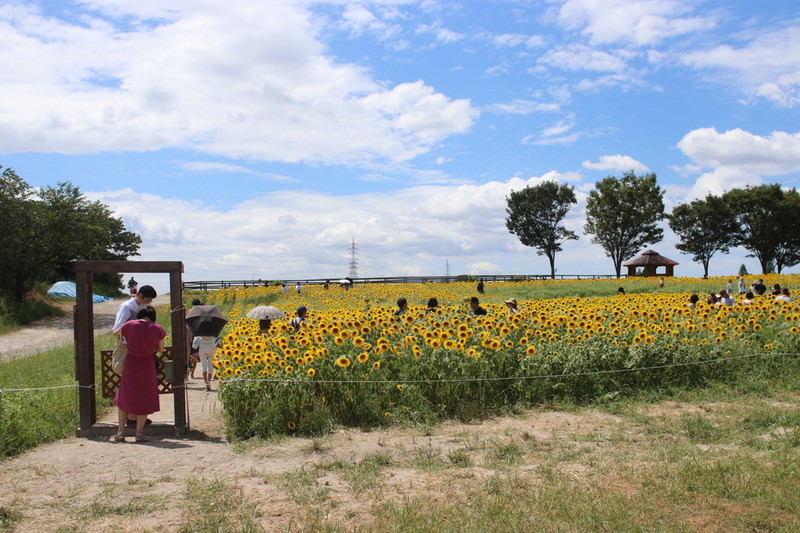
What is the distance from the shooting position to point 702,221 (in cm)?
5769

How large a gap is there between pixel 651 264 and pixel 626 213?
19.0ft

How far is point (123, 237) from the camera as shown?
6875 cm

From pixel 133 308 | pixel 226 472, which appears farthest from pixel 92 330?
pixel 226 472

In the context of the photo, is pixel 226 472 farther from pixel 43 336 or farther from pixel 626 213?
pixel 626 213

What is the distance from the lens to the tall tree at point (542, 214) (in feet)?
206

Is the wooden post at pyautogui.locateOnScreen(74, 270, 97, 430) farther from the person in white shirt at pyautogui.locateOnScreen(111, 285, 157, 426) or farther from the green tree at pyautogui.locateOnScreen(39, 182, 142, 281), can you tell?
the green tree at pyautogui.locateOnScreen(39, 182, 142, 281)

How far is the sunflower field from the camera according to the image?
7730 mm

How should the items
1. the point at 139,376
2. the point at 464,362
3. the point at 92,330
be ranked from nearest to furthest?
1. the point at 139,376
2. the point at 92,330
3. the point at 464,362

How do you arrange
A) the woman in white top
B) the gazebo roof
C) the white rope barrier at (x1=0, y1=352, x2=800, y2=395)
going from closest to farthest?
the white rope barrier at (x1=0, y1=352, x2=800, y2=395)
the woman in white top
the gazebo roof

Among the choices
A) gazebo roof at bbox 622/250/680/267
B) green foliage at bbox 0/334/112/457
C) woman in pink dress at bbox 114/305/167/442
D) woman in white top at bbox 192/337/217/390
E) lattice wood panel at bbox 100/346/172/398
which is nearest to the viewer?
green foliage at bbox 0/334/112/457

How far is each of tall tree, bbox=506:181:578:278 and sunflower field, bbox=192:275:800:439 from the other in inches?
2056

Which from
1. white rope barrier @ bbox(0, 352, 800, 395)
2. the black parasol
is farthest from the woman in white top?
white rope barrier @ bbox(0, 352, 800, 395)

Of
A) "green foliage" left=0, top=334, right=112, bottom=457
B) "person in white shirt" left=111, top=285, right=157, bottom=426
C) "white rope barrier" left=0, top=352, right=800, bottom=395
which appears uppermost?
"person in white shirt" left=111, top=285, right=157, bottom=426

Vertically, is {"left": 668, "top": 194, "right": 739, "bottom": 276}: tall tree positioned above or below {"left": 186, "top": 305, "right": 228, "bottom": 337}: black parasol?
above
